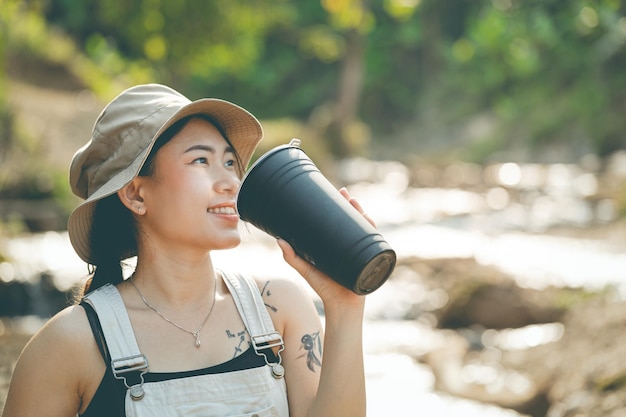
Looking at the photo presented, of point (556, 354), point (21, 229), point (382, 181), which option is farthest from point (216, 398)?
point (382, 181)

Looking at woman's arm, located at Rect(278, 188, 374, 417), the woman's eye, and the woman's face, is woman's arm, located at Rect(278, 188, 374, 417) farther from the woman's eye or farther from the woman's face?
the woman's eye

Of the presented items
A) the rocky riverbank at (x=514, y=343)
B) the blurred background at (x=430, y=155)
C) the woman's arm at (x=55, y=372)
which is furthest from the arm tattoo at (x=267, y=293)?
the rocky riverbank at (x=514, y=343)

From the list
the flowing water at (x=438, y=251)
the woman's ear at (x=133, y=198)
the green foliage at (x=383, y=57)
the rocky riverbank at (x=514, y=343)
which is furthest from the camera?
the green foliage at (x=383, y=57)

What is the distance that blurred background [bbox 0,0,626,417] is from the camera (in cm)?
626

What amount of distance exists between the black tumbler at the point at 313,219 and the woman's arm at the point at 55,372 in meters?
0.51

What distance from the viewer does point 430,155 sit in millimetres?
30156

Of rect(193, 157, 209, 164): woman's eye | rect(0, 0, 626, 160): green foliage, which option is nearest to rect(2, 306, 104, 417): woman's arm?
rect(193, 157, 209, 164): woman's eye

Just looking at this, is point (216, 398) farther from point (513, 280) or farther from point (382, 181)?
point (382, 181)

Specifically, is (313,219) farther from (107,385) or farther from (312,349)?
(107,385)

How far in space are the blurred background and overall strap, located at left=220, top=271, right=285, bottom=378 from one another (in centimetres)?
69

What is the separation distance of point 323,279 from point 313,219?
0.19 metres

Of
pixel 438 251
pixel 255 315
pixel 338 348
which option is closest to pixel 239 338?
pixel 255 315

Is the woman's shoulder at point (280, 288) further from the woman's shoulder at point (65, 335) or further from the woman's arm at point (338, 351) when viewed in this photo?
the woman's shoulder at point (65, 335)

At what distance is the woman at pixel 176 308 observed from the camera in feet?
7.07
